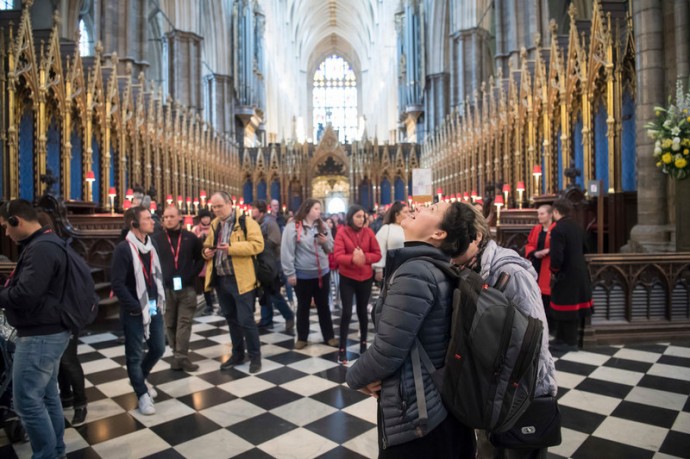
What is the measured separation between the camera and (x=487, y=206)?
9773 mm

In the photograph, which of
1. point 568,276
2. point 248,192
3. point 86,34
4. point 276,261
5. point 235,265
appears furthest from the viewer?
point 248,192

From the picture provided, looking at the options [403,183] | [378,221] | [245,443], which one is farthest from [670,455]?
[403,183]

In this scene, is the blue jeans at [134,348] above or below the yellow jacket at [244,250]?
below

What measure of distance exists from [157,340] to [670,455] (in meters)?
3.48

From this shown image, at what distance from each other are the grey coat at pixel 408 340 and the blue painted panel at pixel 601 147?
8035 millimetres

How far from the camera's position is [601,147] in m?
8.74

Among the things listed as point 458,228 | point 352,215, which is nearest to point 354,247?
→ point 352,215

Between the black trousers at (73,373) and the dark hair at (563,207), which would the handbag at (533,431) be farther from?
the dark hair at (563,207)

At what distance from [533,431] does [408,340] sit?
0.67 metres

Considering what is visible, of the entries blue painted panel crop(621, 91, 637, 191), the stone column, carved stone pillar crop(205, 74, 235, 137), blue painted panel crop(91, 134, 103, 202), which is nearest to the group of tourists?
the stone column

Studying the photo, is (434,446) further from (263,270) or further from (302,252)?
(302,252)

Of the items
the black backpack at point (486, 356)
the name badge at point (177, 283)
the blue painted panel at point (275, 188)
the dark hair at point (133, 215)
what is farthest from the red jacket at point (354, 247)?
the blue painted panel at point (275, 188)

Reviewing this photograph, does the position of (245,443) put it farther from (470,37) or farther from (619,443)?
(470,37)

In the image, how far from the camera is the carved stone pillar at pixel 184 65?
1973 cm
